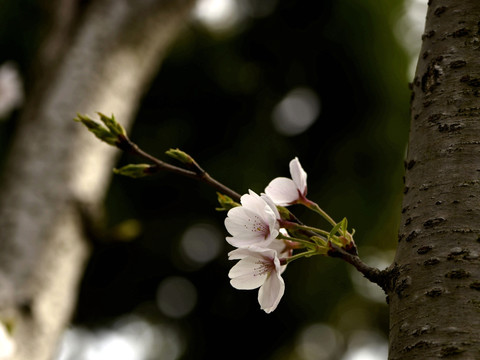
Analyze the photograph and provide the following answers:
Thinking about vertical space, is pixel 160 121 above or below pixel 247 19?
below

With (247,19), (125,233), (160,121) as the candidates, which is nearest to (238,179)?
(160,121)

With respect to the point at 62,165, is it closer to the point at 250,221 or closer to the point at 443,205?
the point at 250,221

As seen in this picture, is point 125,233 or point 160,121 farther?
point 160,121

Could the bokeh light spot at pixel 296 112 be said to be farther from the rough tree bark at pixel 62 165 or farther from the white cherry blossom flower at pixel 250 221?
the white cherry blossom flower at pixel 250 221

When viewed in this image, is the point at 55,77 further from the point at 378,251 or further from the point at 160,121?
the point at 378,251

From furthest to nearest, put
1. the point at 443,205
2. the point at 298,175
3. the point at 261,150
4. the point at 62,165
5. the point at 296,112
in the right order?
1. the point at 296,112
2. the point at 261,150
3. the point at 62,165
4. the point at 298,175
5. the point at 443,205

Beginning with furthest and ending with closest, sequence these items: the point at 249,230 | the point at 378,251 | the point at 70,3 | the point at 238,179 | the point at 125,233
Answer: the point at 378,251, the point at 238,179, the point at 70,3, the point at 125,233, the point at 249,230

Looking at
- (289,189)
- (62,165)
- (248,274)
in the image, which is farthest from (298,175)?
(62,165)

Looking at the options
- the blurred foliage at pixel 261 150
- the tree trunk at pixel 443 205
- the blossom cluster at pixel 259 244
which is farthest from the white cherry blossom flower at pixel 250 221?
the blurred foliage at pixel 261 150
